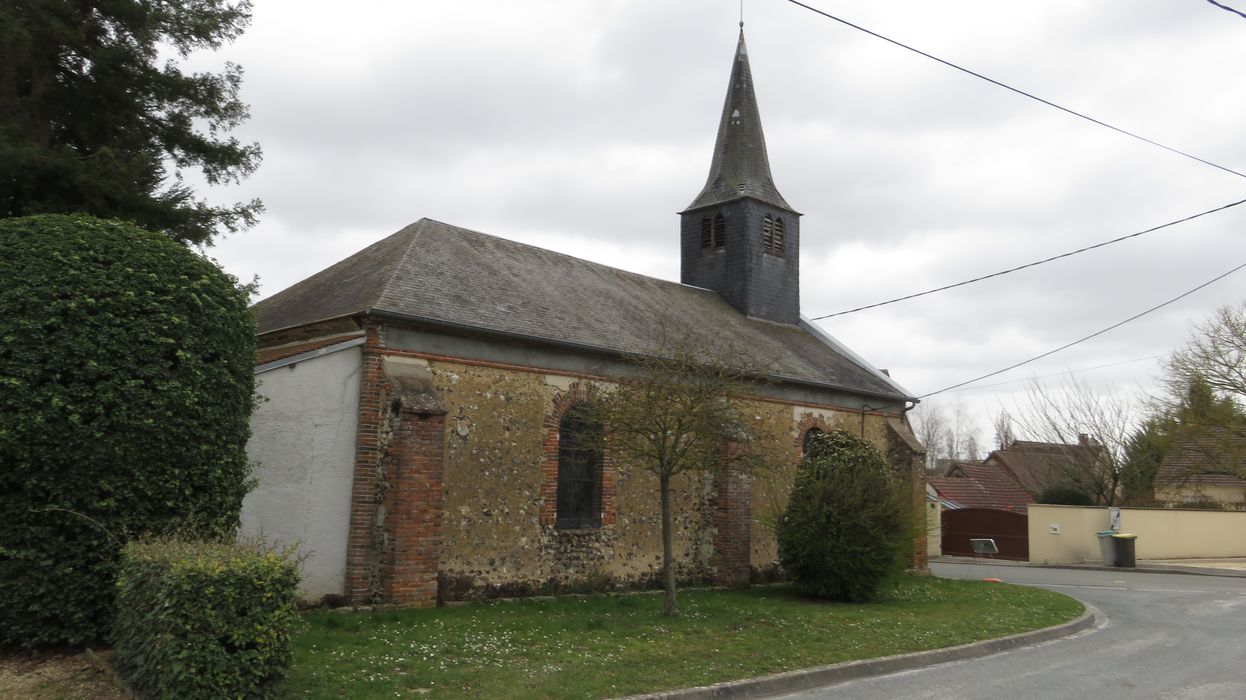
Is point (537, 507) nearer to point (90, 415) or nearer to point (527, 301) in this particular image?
point (527, 301)

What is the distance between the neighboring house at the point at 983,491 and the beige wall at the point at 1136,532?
12951 millimetres

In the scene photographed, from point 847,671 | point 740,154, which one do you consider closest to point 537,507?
point 847,671

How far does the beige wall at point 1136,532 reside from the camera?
2658 cm

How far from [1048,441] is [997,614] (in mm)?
30535

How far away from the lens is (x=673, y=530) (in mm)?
16484

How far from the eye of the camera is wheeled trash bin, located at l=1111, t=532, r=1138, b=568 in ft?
80.1

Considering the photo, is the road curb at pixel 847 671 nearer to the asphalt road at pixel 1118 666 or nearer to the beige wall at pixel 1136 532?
the asphalt road at pixel 1118 666

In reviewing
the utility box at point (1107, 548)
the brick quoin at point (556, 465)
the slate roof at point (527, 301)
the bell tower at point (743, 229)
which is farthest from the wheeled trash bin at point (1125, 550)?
the brick quoin at point (556, 465)

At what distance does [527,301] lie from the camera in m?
15.8

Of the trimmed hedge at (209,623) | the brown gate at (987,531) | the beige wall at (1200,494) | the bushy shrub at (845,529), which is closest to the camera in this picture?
the trimmed hedge at (209,623)

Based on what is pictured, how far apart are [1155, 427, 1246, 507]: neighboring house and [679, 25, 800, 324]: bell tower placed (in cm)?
1915

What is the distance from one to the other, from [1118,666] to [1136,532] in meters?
19.3

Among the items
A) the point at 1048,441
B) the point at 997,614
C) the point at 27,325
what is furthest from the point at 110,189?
the point at 1048,441

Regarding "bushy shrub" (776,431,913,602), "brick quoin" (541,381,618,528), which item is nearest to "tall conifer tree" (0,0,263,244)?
"brick quoin" (541,381,618,528)
